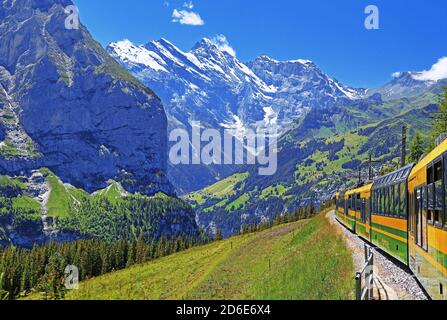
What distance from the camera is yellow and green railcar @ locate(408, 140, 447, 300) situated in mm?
13938

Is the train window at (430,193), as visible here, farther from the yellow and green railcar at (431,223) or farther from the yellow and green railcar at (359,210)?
the yellow and green railcar at (359,210)

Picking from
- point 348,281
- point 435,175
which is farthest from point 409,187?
point 435,175

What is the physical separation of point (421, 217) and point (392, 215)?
8.86 meters

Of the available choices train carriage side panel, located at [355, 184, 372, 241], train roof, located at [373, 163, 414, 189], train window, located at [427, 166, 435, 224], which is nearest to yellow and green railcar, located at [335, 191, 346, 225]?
train carriage side panel, located at [355, 184, 372, 241]

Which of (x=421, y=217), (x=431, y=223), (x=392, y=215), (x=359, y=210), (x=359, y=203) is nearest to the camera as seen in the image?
(x=431, y=223)

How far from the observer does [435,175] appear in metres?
15.3

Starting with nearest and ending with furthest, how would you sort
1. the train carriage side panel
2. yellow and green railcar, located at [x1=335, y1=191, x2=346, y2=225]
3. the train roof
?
1. the train roof
2. the train carriage side panel
3. yellow and green railcar, located at [x1=335, y1=191, x2=346, y2=225]

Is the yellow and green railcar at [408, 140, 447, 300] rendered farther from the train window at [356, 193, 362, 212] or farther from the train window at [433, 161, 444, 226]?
the train window at [356, 193, 362, 212]

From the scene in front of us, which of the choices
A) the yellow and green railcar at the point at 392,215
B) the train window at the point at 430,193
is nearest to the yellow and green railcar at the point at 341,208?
the yellow and green railcar at the point at 392,215

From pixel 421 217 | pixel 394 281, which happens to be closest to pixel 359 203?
pixel 394 281

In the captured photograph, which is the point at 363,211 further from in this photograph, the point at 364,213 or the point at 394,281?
the point at 394,281

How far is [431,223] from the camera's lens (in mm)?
15672

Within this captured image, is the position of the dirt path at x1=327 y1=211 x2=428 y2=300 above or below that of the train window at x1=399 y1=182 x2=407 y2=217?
below

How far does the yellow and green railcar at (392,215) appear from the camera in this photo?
76.3 feet
